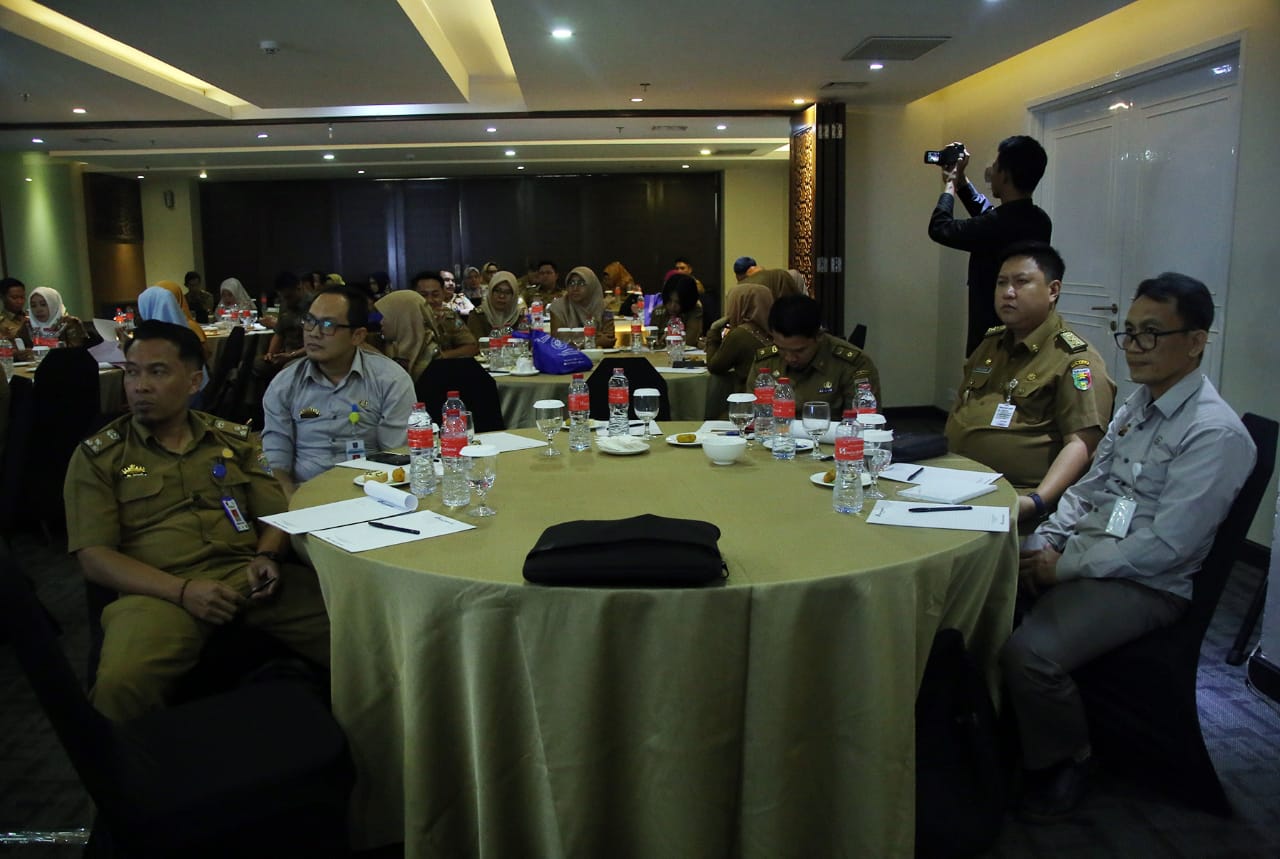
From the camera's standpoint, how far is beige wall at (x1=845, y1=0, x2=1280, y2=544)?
14.0 feet

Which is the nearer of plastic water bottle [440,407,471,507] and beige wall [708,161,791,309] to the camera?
plastic water bottle [440,407,471,507]

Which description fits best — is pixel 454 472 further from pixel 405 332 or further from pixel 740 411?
pixel 405 332

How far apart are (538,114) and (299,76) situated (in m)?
2.34

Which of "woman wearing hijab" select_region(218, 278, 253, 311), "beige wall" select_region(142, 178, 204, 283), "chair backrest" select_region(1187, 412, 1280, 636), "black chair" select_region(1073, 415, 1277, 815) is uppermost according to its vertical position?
"beige wall" select_region(142, 178, 204, 283)

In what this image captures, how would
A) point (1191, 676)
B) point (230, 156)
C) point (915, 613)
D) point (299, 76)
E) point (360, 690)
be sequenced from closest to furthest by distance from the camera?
point (915, 613) < point (360, 690) < point (1191, 676) < point (299, 76) < point (230, 156)

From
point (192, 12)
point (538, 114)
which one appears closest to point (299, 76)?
point (192, 12)

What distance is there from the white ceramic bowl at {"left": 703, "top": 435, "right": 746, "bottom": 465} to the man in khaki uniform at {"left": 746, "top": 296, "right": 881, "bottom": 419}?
93cm

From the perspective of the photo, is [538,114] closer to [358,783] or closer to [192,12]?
[192,12]

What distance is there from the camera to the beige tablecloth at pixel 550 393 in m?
4.77

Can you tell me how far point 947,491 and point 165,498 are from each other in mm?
1980

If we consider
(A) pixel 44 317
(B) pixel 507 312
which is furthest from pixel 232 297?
(B) pixel 507 312

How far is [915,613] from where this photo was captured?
5.77 ft

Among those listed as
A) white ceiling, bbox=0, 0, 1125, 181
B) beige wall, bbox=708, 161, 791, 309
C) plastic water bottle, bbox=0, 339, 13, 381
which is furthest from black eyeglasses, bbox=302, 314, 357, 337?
beige wall, bbox=708, 161, 791, 309

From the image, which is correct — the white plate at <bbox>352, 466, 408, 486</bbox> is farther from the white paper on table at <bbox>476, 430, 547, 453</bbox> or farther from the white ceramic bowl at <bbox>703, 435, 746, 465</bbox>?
the white ceramic bowl at <bbox>703, 435, 746, 465</bbox>
